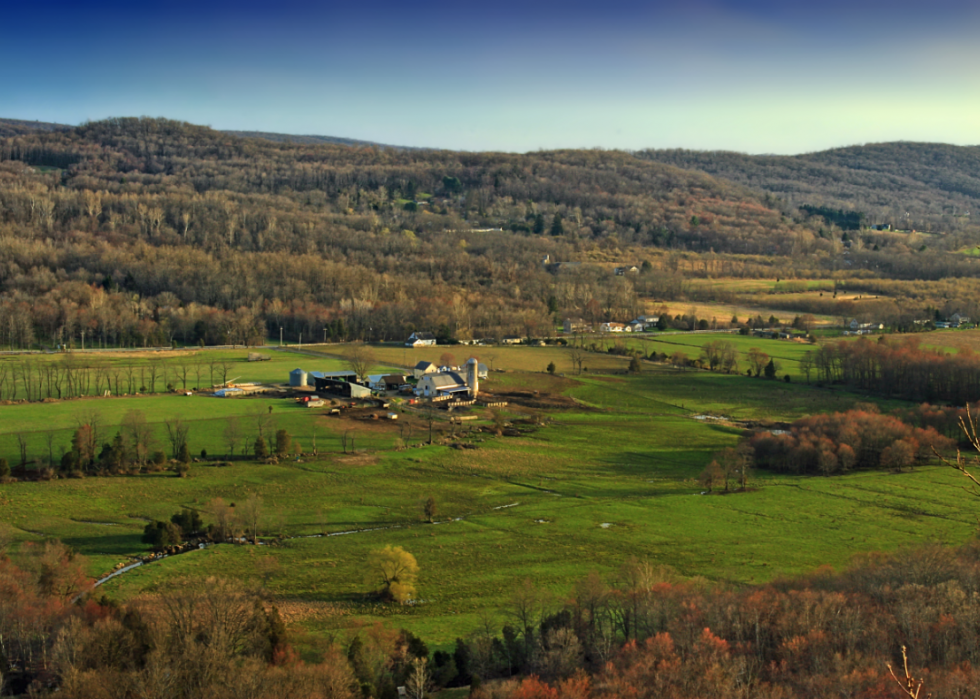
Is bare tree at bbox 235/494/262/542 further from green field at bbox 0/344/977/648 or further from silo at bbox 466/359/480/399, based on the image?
silo at bbox 466/359/480/399

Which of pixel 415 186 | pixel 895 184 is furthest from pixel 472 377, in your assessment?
pixel 895 184

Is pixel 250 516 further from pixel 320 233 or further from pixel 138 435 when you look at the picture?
pixel 320 233

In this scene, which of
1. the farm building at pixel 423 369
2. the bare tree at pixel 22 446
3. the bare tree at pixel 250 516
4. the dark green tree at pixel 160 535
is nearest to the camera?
the dark green tree at pixel 160 535

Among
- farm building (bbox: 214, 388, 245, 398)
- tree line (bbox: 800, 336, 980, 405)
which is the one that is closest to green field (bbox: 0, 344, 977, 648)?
farm building (bbox: 214, 388, 245, 398)

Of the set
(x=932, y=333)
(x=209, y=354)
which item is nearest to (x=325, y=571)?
(x=209, y=354)

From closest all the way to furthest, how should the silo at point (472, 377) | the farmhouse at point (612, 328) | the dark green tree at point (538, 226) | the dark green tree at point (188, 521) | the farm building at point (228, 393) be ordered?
the dark green tree at point (188, 521) → the farm building at point (228, 393) → the silo at point (472, 377) → the farmhouse at point (612, 328) → the dark green tree at point (538, 226)

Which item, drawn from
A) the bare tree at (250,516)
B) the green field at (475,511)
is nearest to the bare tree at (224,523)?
the bare tree at (250,516)

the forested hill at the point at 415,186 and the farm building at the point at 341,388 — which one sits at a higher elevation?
the forested hill at the point at 415,186

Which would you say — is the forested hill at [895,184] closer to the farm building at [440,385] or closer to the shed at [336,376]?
the farm building at [440,385]
